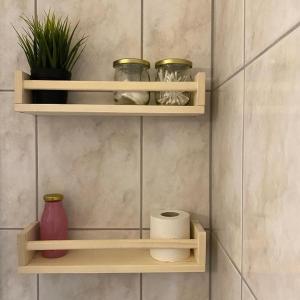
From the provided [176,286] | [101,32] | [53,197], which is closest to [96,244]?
[53,197]

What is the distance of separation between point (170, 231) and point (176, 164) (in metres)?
0.18

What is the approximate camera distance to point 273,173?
1.44ft

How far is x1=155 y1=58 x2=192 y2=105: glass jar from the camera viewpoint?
2.50 feet

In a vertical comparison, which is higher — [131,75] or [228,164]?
[131,75]

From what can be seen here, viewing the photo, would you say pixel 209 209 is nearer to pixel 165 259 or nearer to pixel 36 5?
pixel 165 259

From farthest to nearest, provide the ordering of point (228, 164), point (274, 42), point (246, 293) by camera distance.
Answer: point (228, 164)
point (246, 293)
point (274, 42)

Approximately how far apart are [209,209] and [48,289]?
462mm

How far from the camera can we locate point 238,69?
2.03 feet

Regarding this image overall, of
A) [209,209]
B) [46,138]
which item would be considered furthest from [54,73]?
[209,209]

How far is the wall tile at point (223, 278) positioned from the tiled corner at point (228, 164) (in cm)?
3

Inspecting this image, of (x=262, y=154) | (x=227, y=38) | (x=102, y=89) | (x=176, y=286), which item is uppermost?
(x=227, y=38)

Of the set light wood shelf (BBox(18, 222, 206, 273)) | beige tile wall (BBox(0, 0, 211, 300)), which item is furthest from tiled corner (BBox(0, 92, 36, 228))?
light wood shelf (BBox(18, 222, 206, 273))

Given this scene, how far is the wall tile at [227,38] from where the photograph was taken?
61cm

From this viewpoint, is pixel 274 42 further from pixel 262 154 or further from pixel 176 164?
pixel 176 164
